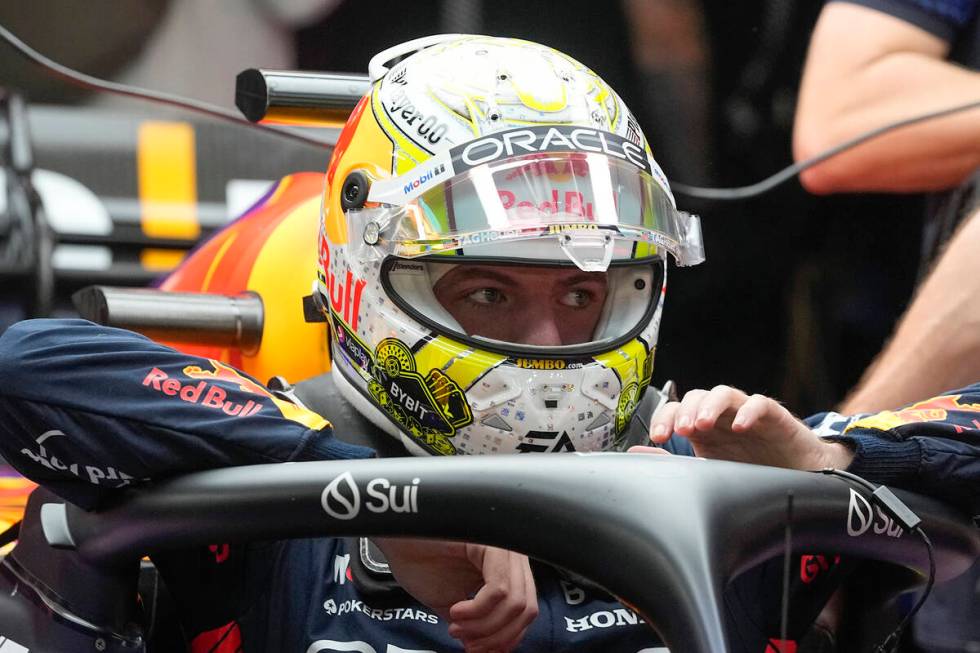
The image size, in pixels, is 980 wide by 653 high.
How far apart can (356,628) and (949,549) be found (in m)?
0.57

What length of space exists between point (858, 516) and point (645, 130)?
170cm

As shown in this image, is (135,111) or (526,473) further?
(135,111)

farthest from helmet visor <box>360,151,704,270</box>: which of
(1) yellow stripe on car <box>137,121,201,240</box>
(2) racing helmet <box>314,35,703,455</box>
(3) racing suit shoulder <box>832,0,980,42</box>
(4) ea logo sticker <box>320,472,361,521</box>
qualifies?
(3) racing suit shoulder <box>832,0,980,42</box>

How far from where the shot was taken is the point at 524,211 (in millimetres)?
1579

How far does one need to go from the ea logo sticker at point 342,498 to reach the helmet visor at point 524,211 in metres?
0.50

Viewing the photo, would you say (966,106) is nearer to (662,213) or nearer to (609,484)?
(662,213)

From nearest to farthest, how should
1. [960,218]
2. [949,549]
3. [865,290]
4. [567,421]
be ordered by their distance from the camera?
[949,549]
[567,421]
[960,218]
[865,290]

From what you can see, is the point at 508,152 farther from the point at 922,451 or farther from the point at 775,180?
the point at 775,180

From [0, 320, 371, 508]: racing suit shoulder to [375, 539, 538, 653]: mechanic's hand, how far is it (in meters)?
0.14

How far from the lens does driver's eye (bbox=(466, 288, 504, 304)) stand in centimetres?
163

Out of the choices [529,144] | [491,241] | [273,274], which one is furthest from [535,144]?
[273,274]

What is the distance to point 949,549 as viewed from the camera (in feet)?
4.31

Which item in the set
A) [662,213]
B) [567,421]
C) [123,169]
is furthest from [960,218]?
[123,169]

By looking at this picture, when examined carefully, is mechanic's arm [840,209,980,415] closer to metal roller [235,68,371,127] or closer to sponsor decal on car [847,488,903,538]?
metal roller [235,68,371,127]
